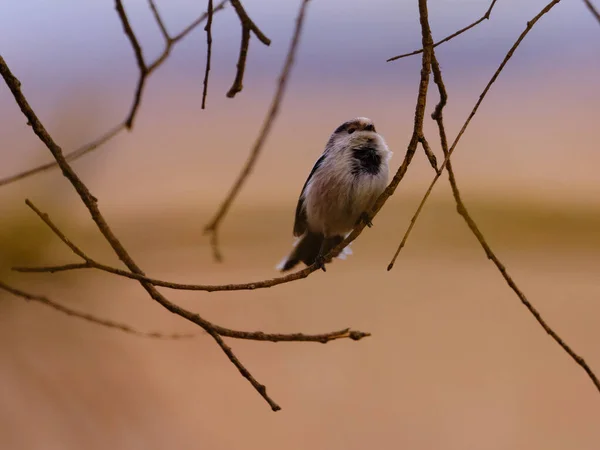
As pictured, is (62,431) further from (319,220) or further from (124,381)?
(319,220)

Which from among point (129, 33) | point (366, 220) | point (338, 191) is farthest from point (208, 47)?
point (338, 191)

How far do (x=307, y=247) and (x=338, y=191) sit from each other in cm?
9

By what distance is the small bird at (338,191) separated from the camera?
0.74 metres

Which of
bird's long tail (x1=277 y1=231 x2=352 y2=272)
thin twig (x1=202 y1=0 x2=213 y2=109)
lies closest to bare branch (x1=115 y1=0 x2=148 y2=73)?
thin twig (x1=202 y1=0 x2=213 y2=109)

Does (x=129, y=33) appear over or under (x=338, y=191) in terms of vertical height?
over

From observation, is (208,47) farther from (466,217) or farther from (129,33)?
(466,217)

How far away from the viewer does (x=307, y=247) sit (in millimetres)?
860

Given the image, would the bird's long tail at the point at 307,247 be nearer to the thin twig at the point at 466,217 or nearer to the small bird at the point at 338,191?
the small bird at the point at 338,191

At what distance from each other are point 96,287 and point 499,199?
1.18 metres

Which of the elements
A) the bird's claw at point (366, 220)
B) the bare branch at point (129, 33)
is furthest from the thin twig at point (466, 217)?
the bare branch at point (129, 33)

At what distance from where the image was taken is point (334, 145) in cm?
74

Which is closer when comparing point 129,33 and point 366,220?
point 129,33

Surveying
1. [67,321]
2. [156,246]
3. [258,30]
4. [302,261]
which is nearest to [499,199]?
[156,246]

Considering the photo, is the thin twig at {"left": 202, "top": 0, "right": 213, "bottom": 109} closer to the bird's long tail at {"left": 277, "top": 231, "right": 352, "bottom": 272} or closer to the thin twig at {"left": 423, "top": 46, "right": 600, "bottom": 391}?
the thin twig at {"left": 423, "top": 46, "right": 600, "bottom": 391}
